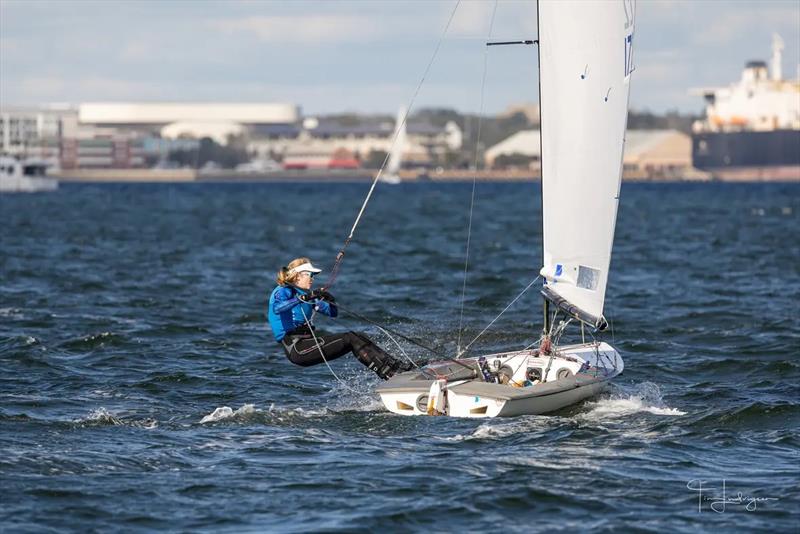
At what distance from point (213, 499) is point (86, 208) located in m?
72.5

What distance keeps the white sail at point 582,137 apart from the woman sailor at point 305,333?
231 cm

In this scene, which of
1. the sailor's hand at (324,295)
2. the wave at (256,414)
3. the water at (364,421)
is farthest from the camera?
the sailor's hand at (324,295)

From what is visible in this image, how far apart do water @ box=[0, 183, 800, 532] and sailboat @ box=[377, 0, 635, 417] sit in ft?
2.08

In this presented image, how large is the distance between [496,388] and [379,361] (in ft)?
5.01

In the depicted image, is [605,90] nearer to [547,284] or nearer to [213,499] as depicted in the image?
[547,284]

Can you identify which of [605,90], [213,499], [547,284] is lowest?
[213,499]

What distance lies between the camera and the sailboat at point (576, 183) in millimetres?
15094

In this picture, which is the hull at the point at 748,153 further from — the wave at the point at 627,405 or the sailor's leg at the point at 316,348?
the sailor's leg at the point at 316,348

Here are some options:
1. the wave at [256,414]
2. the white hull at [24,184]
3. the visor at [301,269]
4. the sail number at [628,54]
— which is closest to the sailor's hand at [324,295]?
the visor at [301,269]

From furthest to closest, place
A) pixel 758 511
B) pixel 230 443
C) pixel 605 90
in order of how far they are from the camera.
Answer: pixel 605 90, pixel 230 443, pixel 758 511

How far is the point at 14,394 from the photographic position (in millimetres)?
16000

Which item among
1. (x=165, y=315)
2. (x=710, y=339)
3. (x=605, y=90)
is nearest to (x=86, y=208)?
(x=165, y=315)

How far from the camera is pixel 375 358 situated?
15.0 m

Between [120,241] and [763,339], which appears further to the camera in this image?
[120,241]
